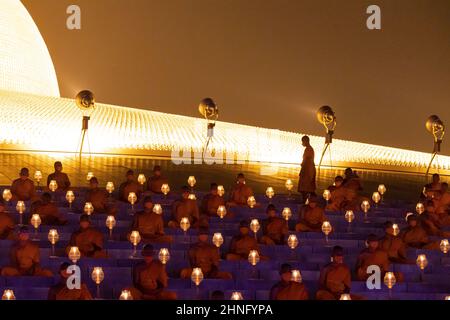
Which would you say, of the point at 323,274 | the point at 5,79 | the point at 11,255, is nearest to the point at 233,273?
the point at 323,274

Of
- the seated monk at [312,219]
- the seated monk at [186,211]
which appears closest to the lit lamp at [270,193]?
the seated monk at [312,219]

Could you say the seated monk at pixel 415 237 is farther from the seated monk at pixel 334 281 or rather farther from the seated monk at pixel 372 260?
the seated monk at pixel 334 281

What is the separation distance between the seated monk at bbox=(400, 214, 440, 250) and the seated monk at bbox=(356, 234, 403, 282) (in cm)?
169

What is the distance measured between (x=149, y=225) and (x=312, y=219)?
8.13 ft

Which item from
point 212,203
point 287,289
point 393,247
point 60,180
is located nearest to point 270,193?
point 212,203

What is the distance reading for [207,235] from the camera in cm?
1541

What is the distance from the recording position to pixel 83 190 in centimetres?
1919

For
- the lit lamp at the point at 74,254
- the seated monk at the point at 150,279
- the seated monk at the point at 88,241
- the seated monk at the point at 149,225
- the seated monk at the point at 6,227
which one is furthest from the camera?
Answer: the seated monk at the point at 149,225

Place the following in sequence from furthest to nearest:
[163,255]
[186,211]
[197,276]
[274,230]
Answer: [186,211] → [274,230] → [163,255] → [197,276]

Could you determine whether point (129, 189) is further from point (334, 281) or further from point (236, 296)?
point (236, 296)

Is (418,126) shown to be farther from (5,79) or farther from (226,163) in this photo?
(5,79)

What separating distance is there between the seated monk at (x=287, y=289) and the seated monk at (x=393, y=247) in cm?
283

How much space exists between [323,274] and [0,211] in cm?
441

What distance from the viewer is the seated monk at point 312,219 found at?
17.4m
